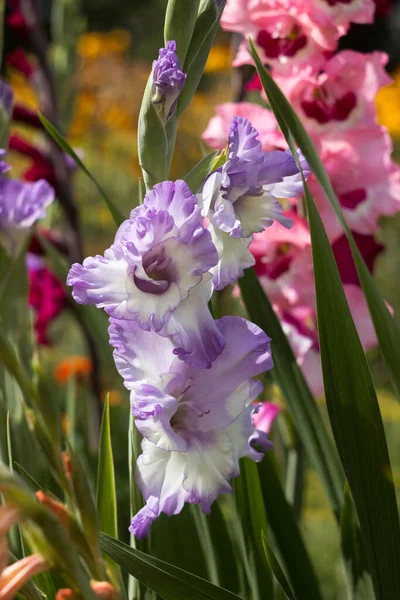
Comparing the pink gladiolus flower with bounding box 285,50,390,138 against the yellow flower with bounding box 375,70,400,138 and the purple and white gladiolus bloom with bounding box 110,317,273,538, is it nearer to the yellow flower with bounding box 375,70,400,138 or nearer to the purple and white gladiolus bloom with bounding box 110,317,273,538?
the purple and white gladiolus bloom with bounding box 110,317,273,538

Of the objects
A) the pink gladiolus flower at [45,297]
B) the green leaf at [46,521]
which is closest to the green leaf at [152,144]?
the green leaf at [46,521]

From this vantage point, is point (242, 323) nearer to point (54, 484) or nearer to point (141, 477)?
point (141, 477)

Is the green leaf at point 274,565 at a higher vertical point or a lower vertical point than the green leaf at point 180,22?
lower

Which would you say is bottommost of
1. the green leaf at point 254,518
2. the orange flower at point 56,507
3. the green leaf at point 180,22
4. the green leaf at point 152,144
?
the green leaf at point 254,518

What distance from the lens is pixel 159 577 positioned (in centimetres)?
49

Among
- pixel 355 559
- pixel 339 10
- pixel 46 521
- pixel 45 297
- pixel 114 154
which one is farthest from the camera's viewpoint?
pixel 114 154

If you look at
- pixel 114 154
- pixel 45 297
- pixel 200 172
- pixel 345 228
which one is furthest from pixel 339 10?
pixel 114 154

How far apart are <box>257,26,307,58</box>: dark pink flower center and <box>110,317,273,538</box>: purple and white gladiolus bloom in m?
0.48

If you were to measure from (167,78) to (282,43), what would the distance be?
44 centimetres

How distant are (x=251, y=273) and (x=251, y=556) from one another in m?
0.25

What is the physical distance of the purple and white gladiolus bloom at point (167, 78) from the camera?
472 mm

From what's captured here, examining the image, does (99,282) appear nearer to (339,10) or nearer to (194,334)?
(194,334)

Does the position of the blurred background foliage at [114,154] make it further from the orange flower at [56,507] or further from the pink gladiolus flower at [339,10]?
the orange flower at [56,507]

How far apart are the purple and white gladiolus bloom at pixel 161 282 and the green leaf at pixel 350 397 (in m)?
0.15
